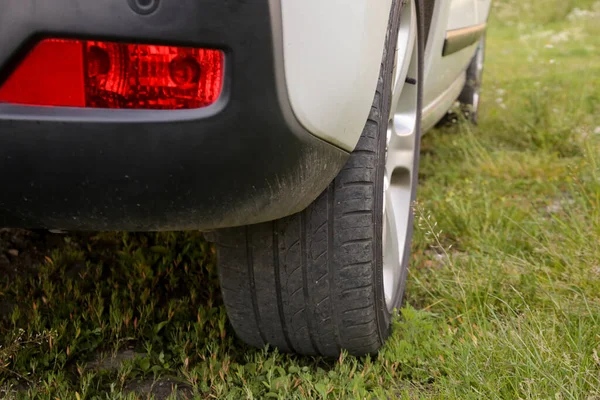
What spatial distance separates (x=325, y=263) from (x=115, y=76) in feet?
2.03

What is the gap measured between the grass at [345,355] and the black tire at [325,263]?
0.11 m

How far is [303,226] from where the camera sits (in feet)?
4.62

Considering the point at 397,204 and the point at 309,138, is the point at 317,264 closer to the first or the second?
the point at 309,138

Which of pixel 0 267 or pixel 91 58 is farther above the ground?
pixel 91 58

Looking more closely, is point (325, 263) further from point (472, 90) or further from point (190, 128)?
point (472, 90)

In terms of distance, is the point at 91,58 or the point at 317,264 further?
the point at 317,264

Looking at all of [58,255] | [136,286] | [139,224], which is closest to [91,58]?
[139,224]

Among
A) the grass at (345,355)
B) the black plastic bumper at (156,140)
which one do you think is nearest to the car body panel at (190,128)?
the black plastic bumper at (156,140)

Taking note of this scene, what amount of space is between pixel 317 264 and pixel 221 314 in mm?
507

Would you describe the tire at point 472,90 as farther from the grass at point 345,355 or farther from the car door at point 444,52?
the grass at point 345,355

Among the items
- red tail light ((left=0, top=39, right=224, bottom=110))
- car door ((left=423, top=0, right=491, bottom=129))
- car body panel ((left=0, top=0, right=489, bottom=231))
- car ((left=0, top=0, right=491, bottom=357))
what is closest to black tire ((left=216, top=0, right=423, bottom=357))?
car ((left=0, top=0, right=491, bottom=357))

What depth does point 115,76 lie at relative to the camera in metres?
1.01

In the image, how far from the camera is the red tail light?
984mm

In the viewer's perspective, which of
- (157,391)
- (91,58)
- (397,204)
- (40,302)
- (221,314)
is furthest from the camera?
(397,204)
